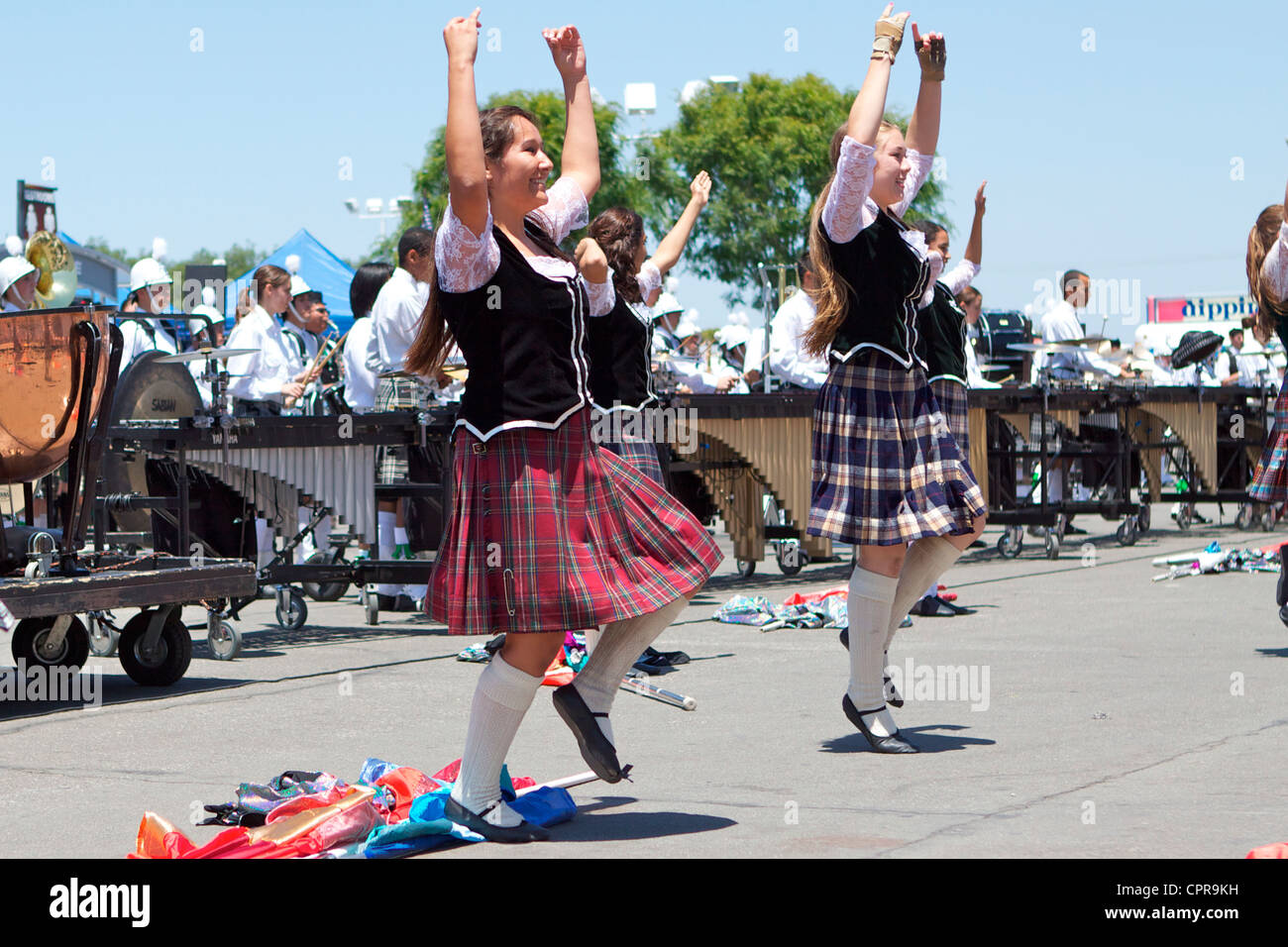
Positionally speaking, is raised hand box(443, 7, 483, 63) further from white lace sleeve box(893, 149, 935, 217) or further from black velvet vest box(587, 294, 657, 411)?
black velvet vest box(587, 294, 657, 411)

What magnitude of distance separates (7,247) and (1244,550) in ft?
28.3

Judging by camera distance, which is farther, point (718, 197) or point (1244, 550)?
point (718, 197)

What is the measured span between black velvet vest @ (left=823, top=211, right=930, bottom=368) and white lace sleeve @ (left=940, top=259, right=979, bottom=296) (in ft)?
7.76

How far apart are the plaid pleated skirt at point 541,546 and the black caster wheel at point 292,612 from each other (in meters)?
5.59

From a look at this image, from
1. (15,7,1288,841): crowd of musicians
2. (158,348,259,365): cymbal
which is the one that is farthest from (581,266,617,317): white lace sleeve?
(158,348,259,365): cymbal

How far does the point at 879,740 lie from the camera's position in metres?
5.84

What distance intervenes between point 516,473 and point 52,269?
6738 millimetres

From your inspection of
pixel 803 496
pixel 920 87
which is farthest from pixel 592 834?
pixel 803 496

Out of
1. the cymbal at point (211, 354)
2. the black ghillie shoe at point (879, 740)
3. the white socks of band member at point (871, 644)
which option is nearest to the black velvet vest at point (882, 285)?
the white socks of band member at point (871, 644)

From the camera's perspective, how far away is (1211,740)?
5887 millimetres

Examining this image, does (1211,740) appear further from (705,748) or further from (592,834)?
(592,834)

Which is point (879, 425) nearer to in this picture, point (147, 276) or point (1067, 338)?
point (147, 276)

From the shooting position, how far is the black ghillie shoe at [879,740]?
582 cm

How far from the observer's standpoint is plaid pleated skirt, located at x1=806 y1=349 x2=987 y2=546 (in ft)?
19.2
